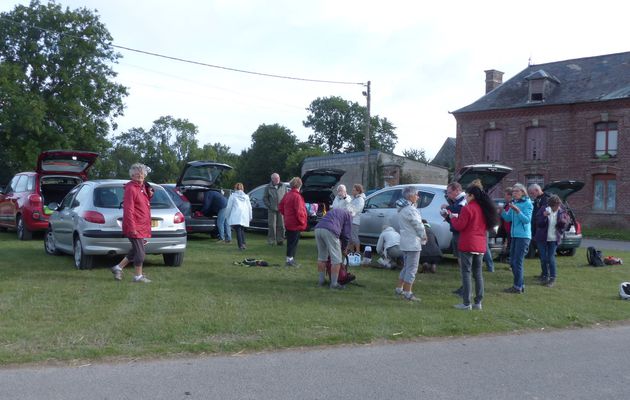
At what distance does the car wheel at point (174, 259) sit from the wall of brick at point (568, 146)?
28583 mm

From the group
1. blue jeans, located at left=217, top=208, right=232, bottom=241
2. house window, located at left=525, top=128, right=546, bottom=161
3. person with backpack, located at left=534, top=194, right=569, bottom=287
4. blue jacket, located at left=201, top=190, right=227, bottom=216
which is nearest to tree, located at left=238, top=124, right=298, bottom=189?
house window, located at left=525, top=128, right=546, bottom=161

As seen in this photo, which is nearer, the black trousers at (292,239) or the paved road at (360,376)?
the paved road at (360,376)

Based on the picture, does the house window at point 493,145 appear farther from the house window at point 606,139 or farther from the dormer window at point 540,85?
the house window at point 606,139

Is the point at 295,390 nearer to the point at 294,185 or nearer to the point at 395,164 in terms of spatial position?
the point at 294,185

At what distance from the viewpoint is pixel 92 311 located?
24.7 ft

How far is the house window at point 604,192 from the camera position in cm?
3391

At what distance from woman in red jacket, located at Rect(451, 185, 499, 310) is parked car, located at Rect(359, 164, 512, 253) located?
3.61 meters

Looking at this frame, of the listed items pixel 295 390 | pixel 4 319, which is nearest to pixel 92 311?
pixel 4 319

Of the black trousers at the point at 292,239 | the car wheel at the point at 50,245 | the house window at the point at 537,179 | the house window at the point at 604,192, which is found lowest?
the car wheel at the point at 50,245

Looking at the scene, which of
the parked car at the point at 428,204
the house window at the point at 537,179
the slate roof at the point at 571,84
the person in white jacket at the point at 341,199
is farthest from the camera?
the house window at the point at 537,179

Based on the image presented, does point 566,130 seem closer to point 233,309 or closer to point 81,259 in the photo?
point 81,259

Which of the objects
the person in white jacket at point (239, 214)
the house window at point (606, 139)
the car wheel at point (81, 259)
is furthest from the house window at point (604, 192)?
the car wheel at point (81, 259)

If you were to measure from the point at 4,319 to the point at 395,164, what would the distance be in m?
35.4

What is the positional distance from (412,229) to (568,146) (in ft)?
97.9
